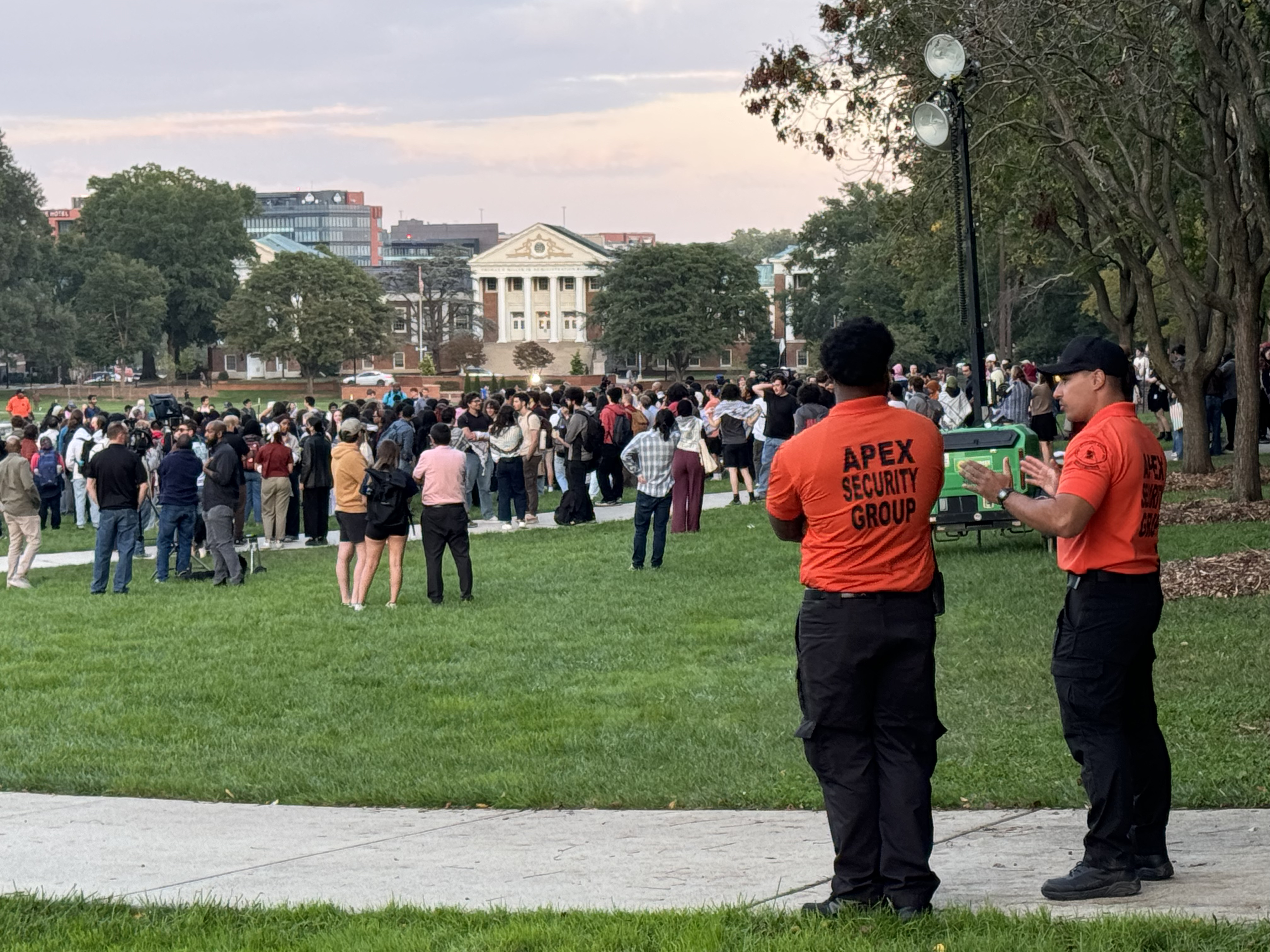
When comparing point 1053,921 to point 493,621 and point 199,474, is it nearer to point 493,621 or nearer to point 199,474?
point 493,621

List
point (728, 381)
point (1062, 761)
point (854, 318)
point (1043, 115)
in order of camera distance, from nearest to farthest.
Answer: point (854, 318), point (1062, 761), point (1043, 115), point (728, 381)

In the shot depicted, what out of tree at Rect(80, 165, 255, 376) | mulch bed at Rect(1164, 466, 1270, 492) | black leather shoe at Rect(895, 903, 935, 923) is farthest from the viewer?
tree at Rect(80, 165, 255, 376)

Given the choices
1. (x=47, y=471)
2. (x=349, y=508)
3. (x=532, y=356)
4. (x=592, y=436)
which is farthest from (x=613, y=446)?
(x=532, y=356)

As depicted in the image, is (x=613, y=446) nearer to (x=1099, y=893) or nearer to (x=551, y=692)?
(x=551, y=692)

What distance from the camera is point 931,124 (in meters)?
16.8

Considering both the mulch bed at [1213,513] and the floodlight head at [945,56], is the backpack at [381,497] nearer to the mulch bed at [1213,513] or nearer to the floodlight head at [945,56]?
the floodlight head at [945,56]

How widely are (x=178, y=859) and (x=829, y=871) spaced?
286 cm

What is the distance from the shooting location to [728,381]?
26.1 metres

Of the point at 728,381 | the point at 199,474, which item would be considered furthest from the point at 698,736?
the point at 728,381

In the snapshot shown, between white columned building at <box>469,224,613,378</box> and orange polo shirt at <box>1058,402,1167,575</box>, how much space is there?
13516 cm

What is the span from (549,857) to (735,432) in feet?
61.6

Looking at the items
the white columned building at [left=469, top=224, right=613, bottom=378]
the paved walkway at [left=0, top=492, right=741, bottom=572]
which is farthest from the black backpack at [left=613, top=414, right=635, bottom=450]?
the white columned building at [left=469, top=224, right=613, bottom=378]

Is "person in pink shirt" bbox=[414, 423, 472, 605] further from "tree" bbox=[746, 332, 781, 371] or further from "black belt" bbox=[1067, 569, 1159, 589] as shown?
"tree" bbox=[746, 332, 781, 371]

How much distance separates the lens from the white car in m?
103
